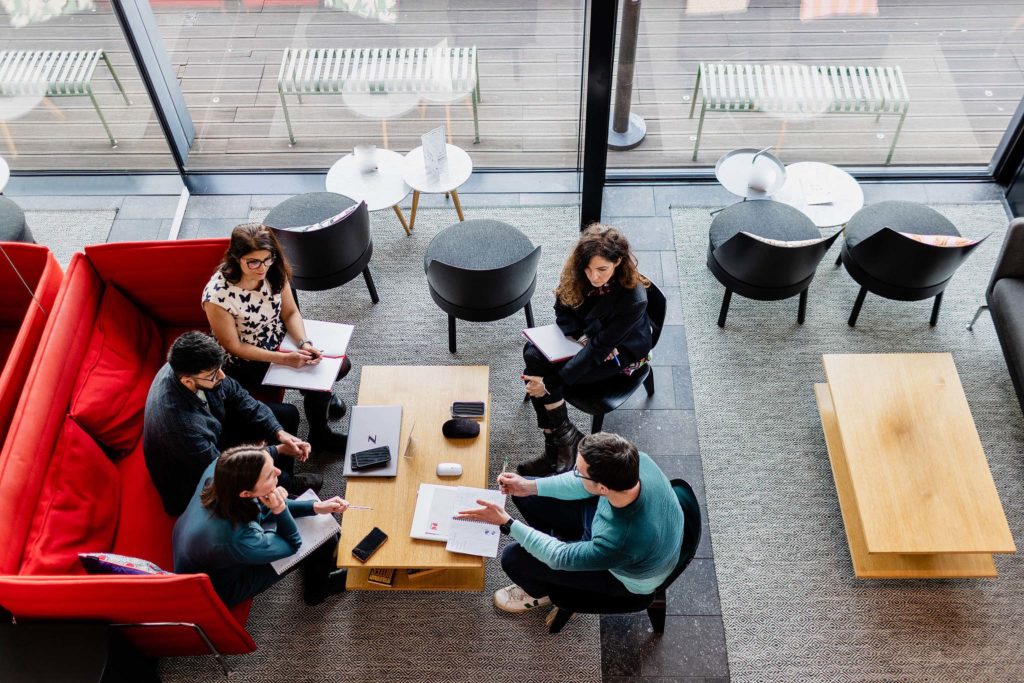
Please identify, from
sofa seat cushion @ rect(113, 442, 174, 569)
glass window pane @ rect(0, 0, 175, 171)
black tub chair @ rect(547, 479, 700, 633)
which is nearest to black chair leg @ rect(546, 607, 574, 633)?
black tub chair @ rect(547, 479, 700, 633)

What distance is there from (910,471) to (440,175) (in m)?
3.07

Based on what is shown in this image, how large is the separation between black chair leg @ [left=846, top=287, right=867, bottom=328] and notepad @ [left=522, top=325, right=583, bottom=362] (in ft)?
5.89

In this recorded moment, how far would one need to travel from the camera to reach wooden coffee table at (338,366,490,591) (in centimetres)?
335

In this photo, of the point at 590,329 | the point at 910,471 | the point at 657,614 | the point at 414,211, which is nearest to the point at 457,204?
the point at 414,211

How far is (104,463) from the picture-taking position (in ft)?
11.4

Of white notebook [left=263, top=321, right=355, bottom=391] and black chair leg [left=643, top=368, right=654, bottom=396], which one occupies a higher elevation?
white notebook [left=263, top=321, right=355, bottom=391]

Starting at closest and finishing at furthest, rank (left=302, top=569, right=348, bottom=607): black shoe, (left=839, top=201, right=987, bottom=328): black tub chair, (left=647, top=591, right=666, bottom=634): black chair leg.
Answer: (left=647, top=591, right=666, bottom=634): black chair leg, (left=302, top=569, right=348, bottom=607): black shoe, (left=839, top=201, right=987, bottom=328): black tub chair

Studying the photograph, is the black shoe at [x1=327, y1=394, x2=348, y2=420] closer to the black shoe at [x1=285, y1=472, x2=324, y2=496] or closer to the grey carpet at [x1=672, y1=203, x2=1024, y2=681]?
the black shoe at [x1=285, y1=472, x2=324, y2=496]

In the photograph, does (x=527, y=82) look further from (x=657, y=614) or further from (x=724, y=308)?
(x=657, y=614)

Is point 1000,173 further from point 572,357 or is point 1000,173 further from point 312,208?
point 312,208

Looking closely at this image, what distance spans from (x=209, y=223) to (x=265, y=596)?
2.70 meters

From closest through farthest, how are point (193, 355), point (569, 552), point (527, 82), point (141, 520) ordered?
point (569, 552), point (193, 355), point (141, 520), point (527, 82)

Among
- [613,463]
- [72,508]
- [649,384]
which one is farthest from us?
[649,384]

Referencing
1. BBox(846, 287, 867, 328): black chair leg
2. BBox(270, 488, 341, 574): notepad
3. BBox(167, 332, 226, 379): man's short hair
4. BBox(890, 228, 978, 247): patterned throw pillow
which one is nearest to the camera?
BBox(167, 332, 226, 379): man's short hair
